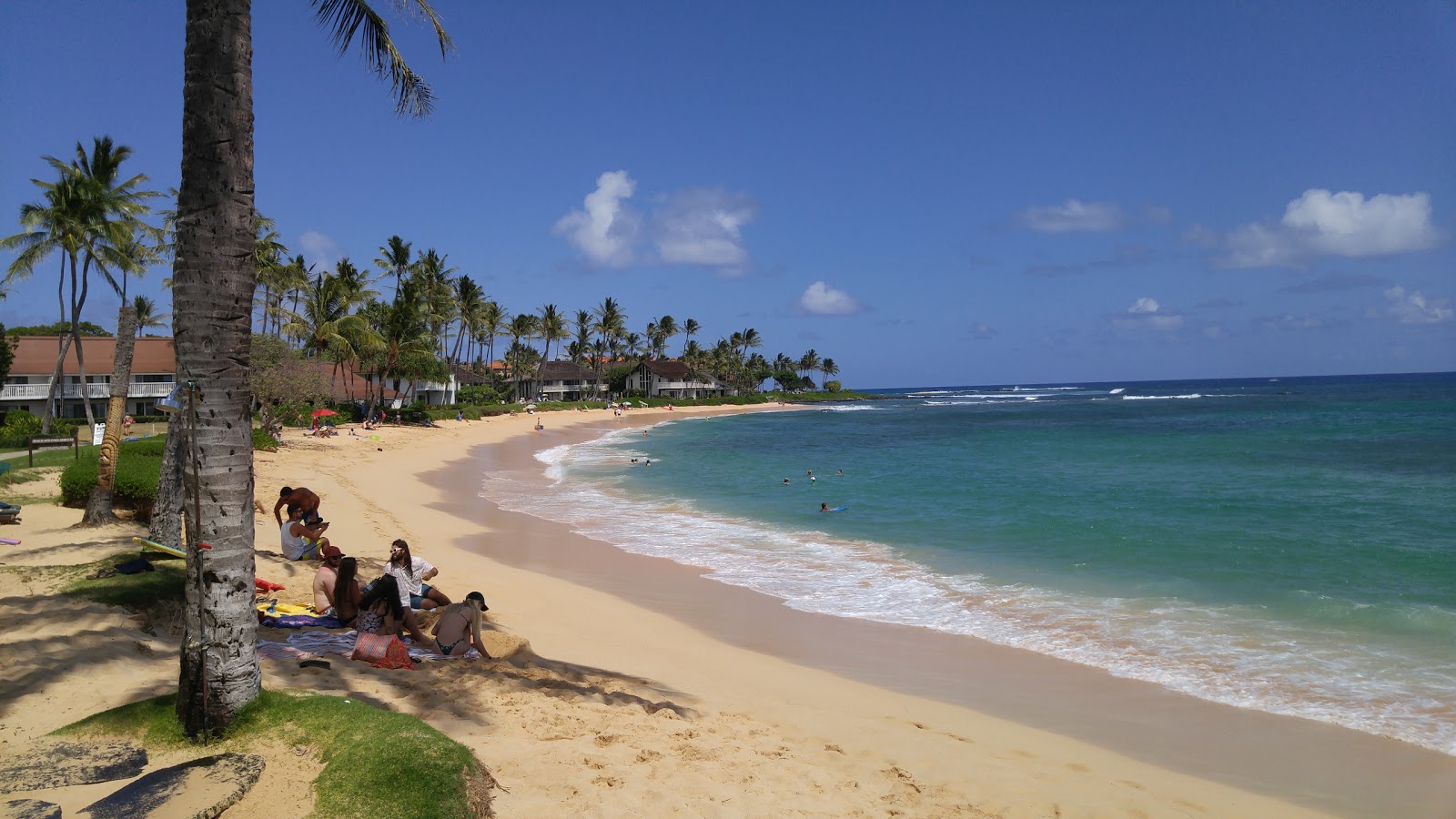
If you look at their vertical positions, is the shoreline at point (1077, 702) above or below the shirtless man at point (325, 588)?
below

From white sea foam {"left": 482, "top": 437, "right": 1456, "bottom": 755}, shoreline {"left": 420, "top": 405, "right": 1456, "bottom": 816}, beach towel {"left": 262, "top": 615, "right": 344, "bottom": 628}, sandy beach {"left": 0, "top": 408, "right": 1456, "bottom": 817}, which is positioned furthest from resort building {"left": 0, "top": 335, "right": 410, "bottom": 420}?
sandy beach {"left": 0, "top": 408, "right": 1456, "bottom": 817}

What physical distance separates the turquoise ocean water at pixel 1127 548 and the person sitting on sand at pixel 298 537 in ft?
18.4

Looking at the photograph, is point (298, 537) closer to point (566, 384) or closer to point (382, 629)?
point (382, 629)

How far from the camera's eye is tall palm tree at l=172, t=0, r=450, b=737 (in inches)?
152

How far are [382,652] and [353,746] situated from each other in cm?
224

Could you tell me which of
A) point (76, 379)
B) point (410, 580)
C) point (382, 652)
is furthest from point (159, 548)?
point (76, 379)

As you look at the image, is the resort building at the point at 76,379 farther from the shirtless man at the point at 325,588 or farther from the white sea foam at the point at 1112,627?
the shirtless man at the point at 325,588

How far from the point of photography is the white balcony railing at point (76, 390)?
3497 centimetres

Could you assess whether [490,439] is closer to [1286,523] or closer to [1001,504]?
[1001,504]

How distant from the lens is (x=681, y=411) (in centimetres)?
8006

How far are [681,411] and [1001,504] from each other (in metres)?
61.8

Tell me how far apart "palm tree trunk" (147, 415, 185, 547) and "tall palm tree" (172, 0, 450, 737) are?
4.73m

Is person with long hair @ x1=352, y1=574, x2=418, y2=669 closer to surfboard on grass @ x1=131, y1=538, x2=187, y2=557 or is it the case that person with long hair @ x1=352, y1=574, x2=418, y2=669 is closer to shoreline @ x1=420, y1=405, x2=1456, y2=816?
surfboard on grass @ x1=131, y1=538, x2=187, y2=557

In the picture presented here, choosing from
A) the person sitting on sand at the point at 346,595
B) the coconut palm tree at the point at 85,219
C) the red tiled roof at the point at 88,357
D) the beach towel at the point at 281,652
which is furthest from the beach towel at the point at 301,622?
the red tiled roof at the point at 88,357
